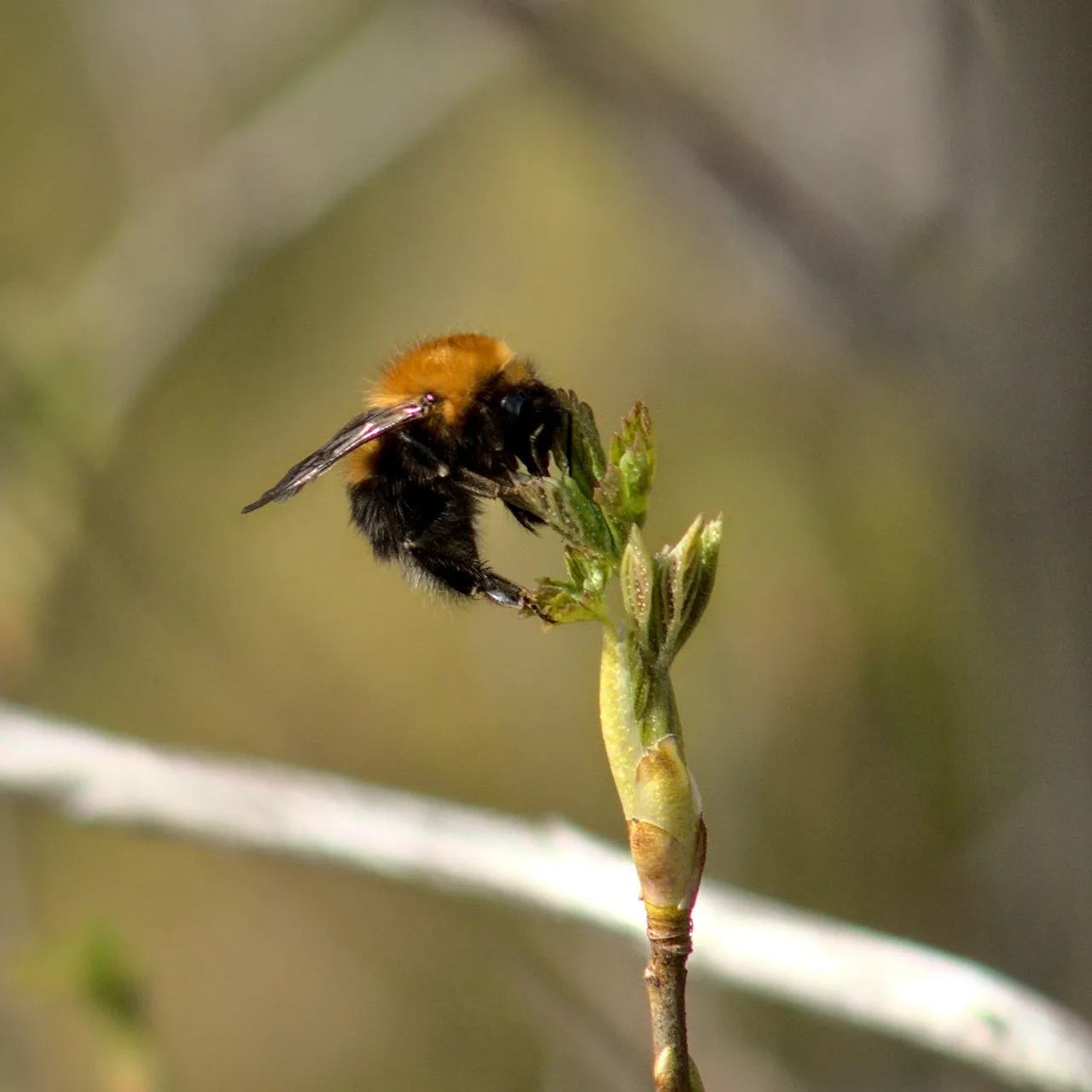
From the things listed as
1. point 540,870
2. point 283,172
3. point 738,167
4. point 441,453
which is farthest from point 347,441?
point 283,172

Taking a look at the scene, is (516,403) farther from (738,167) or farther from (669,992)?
(669,992)

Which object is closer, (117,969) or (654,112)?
(117,969)

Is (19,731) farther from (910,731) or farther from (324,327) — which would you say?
(324,327)

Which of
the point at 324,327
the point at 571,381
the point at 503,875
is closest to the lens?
the point at 503,875

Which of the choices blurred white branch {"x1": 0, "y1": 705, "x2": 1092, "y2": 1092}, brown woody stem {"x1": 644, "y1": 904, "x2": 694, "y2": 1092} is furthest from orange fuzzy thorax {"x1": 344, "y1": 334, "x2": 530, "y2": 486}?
brown woody stem {"x1": 644, "y1": 904, "x2": 694, "y2": 1092}

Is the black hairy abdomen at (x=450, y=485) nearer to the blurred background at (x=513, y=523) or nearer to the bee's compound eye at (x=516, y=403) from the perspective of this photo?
the bee's compound eye at (x=516, y=403)

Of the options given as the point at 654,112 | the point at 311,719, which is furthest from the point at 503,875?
the point at 311,719

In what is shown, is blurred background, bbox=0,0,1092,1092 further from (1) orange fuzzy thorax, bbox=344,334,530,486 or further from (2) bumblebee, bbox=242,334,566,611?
(1) orange fuzzy thorax, bbox=344,334,530,486
